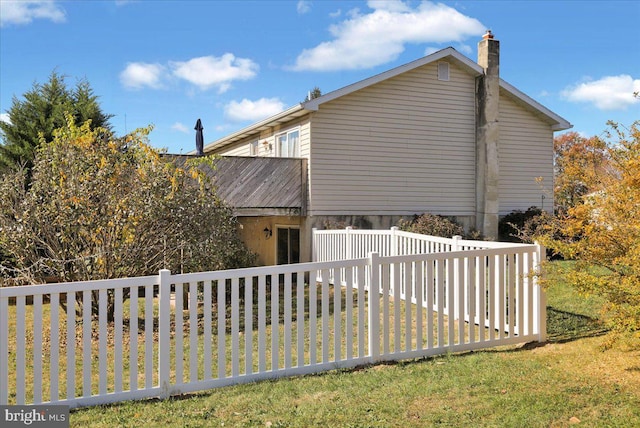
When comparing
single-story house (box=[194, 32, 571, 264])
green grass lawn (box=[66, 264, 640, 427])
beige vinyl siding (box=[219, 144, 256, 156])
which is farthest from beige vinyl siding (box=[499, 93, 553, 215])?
green grass lawn (box=[66, 264, 640, 427])

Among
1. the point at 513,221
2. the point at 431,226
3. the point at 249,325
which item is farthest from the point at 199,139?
the point at 249,325

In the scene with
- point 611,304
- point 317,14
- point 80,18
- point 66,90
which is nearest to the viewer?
point 611,304

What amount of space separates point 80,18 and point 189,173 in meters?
7.53

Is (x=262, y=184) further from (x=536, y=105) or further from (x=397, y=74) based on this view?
(x=536, y=105)

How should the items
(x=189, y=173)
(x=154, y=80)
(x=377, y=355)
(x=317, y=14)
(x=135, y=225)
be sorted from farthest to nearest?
(x=154, y=80) < (x=317, y=14) < (x=189, y=173) < (x=135, y=225) < (x=377, y=355)

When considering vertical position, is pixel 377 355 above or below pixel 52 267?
below

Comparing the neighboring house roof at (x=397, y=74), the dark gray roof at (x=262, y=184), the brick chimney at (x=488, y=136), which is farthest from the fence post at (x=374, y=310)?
the brick chimney at (x=488, y=136)

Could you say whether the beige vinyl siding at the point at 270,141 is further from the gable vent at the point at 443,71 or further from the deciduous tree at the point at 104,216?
the deciduous tree at the point at 104,216

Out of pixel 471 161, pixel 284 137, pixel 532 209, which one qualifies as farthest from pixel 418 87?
pixel 532 209

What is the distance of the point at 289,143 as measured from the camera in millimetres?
16109

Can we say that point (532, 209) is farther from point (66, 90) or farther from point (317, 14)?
point (66, 90)

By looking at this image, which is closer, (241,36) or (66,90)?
(241,36)

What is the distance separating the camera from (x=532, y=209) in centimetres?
1750

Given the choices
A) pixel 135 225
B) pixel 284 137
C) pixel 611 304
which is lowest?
pixel 611 304
